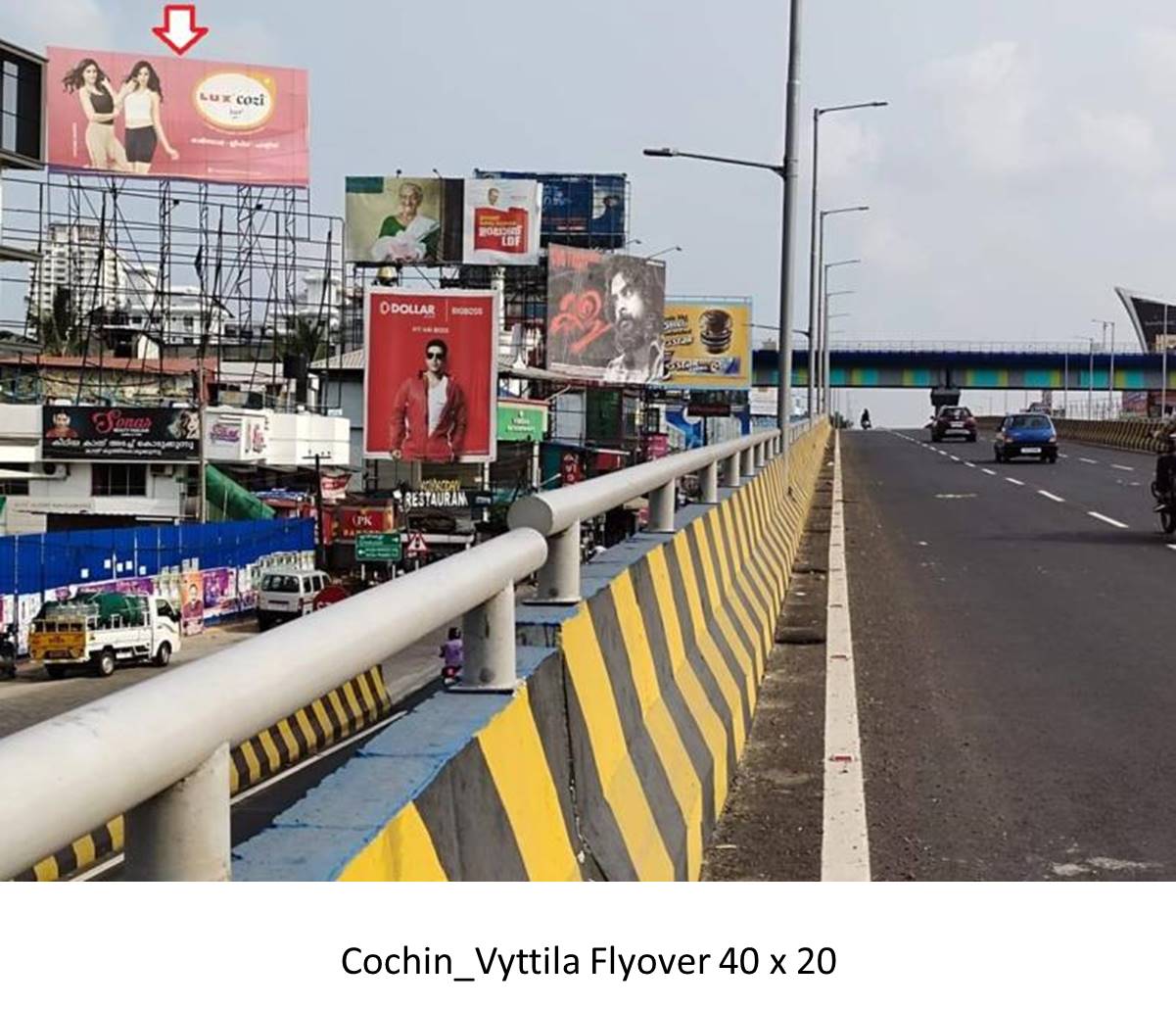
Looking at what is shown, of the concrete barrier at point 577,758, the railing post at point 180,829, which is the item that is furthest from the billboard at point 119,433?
the railing post at point 180,829

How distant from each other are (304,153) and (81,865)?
2607 inches

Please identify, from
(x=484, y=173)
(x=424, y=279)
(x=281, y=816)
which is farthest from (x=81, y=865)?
(x=484, y=173)

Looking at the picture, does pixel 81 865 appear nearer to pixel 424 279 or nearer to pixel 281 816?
pixel 281 816

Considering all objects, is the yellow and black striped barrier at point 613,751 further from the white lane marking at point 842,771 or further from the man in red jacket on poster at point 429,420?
the man in red jacket on poster at point 429,420

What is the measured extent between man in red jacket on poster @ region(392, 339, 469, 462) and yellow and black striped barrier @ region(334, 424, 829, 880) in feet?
170

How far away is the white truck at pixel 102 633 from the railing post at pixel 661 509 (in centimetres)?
3314

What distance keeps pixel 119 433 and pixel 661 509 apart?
52.6m

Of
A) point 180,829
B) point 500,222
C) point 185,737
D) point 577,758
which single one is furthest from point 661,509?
point 500,222

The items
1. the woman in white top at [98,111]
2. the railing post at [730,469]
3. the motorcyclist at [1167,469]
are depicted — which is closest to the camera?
the railing post at [730,469]

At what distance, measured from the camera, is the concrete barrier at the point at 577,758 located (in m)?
2.92

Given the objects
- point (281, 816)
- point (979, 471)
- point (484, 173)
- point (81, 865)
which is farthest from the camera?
point (484, 173)

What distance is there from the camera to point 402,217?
81.4 m

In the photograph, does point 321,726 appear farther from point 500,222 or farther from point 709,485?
point 500,222
